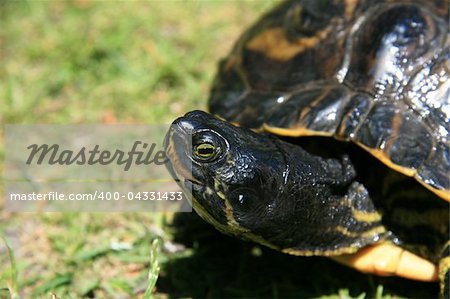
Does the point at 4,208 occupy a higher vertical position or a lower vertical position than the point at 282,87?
lower

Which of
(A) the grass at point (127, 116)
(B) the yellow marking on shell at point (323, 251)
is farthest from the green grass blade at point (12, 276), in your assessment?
(B) the yellow marking on shell at point (323, 251)

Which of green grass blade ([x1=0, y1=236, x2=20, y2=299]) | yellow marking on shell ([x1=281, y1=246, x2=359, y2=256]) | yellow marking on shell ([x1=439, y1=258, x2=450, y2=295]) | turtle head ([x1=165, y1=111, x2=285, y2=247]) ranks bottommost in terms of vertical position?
green grass blade ([x1=0, y1=236, x2=20, y2=299])

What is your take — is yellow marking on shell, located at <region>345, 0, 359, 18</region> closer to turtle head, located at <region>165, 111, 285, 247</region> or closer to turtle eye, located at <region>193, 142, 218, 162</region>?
turtle head, located at <region>165, 111, 285, 247</region>

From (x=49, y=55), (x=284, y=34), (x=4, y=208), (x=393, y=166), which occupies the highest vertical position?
(x=284, y=34)

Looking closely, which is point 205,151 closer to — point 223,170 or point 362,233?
point 223,170

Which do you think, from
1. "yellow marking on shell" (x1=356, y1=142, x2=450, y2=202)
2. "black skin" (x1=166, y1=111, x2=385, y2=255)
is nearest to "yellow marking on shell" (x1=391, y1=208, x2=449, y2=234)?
"black skin" (x1=166, y1=111, x2=385, y2=255)

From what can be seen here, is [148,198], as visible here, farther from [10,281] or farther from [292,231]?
[292,231]

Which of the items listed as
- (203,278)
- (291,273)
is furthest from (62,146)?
(291,273)

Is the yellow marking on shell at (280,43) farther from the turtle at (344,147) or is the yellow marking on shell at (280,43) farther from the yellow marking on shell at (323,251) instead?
the yellow marking on shell at (323,251)
